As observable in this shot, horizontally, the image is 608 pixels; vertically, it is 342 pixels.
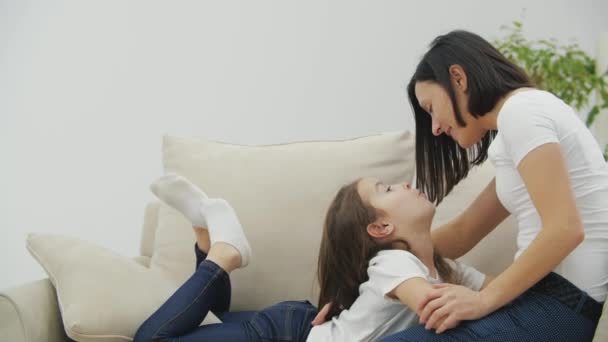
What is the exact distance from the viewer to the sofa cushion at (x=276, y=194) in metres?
1.88

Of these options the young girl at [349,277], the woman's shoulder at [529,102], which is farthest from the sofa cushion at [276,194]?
the woman's shoulder at [529,102]

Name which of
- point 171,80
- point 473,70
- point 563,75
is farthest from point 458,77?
point 171,80

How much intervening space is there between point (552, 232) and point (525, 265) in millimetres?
75

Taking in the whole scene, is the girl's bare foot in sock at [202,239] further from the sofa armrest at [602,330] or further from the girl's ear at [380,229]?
the sofa armrest at [602,330]

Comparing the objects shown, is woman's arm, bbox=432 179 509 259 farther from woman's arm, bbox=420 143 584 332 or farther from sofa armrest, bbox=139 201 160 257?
sofa armrest, bbox=139 201 160 257

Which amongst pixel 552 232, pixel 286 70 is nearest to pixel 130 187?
pixel 286 70

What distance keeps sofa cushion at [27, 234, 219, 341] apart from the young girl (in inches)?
1.6

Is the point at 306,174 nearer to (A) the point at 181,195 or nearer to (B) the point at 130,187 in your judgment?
(A) the point at 181,195

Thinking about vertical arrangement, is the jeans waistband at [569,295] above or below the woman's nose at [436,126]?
below

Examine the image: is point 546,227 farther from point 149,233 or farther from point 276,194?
point 149,233

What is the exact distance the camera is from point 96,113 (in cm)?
302

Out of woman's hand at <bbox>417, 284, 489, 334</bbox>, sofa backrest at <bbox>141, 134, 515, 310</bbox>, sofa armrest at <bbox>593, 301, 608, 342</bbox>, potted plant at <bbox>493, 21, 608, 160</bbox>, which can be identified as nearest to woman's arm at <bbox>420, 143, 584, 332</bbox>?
woman's hand at <bbox>417, 284, 489, 334</bbox>

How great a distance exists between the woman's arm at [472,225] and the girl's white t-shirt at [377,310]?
199 mm

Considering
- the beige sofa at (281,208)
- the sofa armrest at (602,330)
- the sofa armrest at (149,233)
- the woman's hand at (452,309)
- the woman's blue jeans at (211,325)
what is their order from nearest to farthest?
the sofa armrest at (602,330) < the woman's hand at (452,309) < the woman's blue jeans at (211,325) < the beige sofa at (281,208) < the sofa armrest at (149,233)
